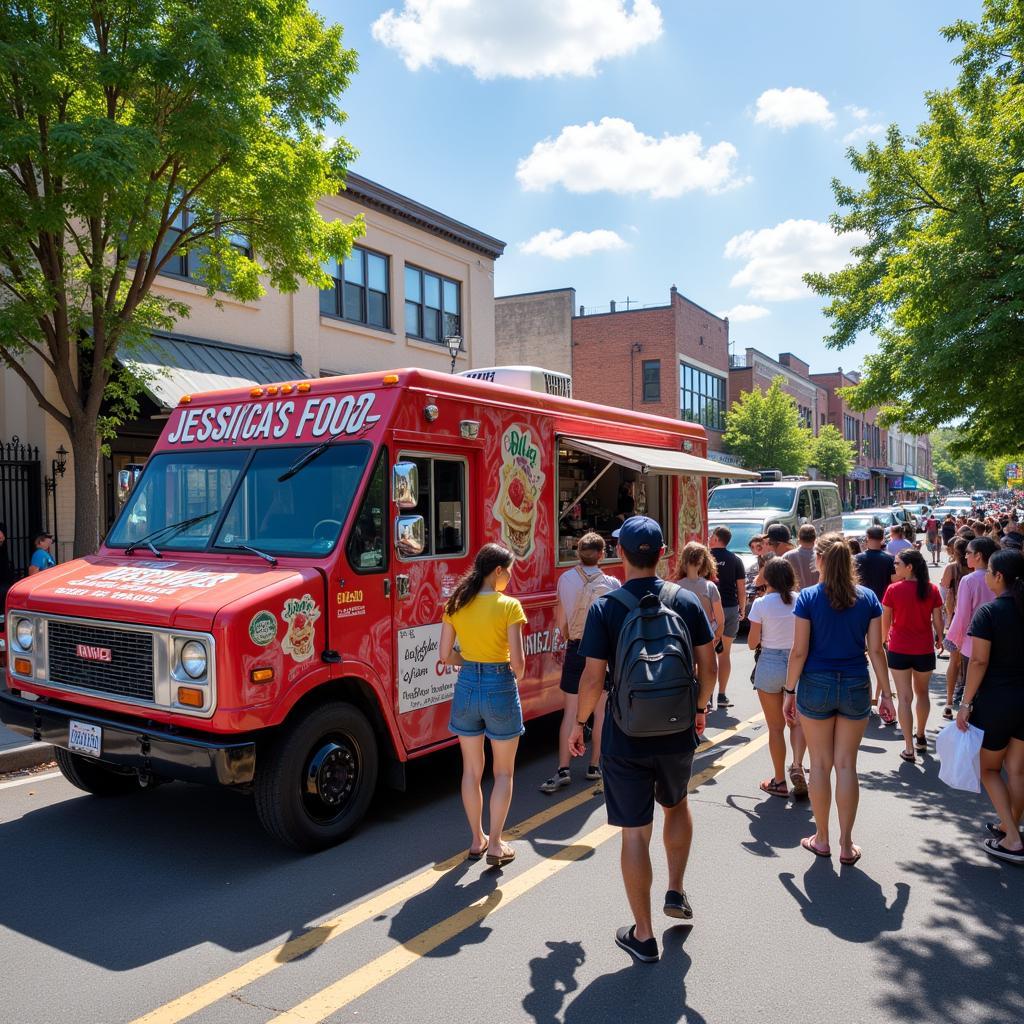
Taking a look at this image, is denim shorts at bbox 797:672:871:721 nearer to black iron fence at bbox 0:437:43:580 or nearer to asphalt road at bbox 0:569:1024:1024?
asphalt road at bbox 0:569:1024:1024

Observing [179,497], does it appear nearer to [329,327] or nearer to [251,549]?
[251,549]

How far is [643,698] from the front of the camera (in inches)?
144

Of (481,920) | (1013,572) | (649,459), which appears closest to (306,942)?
(481,920)

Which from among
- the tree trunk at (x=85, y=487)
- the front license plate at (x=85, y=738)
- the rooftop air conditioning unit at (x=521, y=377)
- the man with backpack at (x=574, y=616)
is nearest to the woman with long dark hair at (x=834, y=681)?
the man with backpack at (x=574, y=616)

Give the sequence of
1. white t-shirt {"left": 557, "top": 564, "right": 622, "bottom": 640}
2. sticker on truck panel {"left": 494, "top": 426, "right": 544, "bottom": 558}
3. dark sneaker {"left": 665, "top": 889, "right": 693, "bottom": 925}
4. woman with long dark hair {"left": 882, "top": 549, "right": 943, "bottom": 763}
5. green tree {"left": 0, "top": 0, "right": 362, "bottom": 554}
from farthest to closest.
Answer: green tree {"left": 0, "top": 0, "right": 362, "bottom": 554} → woman with long dark hair {"left": 882, "top": 549, "right": 943, "bottom": 763} → sticker on truck panel {"left": 494, "top": 426, "right": 544, "bottom": 558} → white t-shirt {"left": 557, "top": 564, "right": 622, "bottom": 640} → dark sneaker {"left": 665, "top": 889, "right": 693, "bottom": 925}

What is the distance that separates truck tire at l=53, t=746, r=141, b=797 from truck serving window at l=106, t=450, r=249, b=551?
4.77ft

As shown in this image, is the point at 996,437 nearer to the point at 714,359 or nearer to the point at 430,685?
the point at 430,685

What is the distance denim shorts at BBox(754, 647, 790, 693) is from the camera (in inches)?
235

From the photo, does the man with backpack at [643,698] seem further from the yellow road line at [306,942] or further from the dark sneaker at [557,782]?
the dark sneaker at [557,782]

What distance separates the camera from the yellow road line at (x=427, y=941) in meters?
3.49


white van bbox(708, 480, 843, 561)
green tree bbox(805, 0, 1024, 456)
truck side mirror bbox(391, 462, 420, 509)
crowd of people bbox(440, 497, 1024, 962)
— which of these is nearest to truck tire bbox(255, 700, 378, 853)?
crowd of people bbox(440, 497, 1024, 962)

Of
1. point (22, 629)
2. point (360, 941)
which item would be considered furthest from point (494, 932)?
point (22, 629)

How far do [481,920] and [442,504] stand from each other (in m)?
2.79

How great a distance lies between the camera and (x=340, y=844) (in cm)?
519
